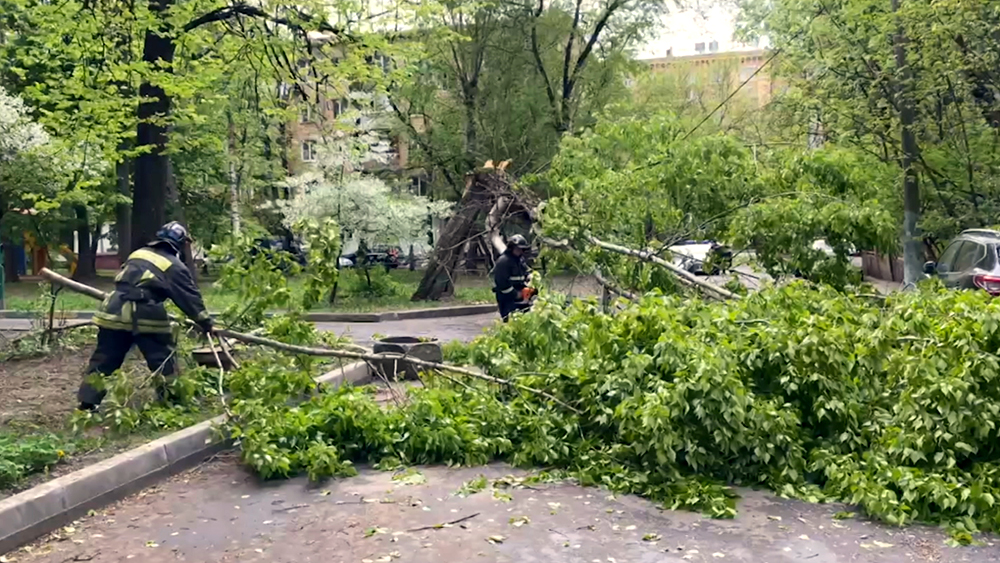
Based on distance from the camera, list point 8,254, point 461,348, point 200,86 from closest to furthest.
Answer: point 461,348 < point 200,86 < point 8,254

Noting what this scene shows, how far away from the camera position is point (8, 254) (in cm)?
3145

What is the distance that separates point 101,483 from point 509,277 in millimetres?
7210

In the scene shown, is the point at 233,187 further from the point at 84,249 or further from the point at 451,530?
the point at 451,530

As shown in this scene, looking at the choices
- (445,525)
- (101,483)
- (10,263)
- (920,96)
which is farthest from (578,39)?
(445,525)

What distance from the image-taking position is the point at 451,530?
5082mm

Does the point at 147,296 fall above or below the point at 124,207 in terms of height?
below

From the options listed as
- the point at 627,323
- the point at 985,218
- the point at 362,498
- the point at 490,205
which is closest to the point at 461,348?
the point at 627,323

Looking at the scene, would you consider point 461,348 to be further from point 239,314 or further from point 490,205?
point 490,205

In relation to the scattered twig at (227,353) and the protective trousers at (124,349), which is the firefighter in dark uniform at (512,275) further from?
the protective trousers at (124,349)

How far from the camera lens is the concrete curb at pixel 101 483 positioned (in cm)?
493

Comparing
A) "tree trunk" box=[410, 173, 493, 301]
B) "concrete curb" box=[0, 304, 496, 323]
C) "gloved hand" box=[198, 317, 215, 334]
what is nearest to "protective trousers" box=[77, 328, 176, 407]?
"gloved hand" box=[198, 317, 215, 334]

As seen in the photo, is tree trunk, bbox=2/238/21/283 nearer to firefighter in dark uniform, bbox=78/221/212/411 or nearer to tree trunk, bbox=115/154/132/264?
tree trunk, bbox=115/154/132/264

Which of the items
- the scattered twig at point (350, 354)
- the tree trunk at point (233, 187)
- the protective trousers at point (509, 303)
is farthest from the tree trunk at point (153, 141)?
the tree trunk at point (233, 187)

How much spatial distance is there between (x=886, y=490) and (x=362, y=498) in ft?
9.82
